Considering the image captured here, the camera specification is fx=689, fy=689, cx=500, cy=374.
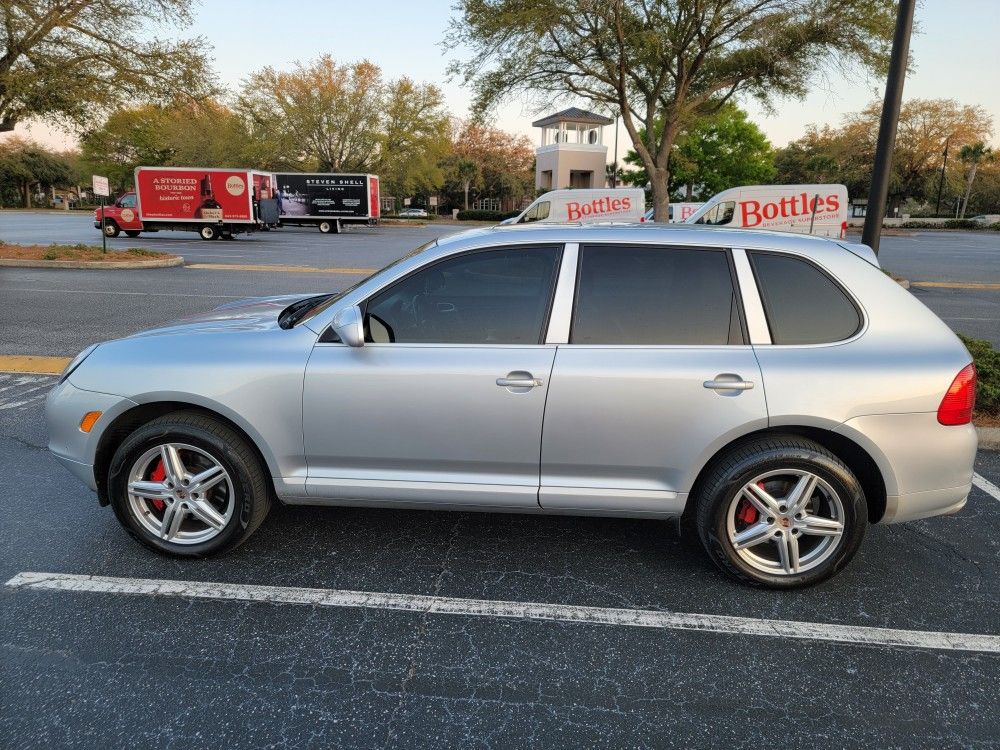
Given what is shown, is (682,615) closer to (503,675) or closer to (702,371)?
(503,675)

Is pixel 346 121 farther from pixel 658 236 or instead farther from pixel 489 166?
pixel 658 236

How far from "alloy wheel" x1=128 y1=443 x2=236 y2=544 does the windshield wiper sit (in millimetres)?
765

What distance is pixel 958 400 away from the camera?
10.0ft

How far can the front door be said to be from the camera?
3139 millimetres

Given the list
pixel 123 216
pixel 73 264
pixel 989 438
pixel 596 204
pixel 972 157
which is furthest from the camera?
pixel 972 157

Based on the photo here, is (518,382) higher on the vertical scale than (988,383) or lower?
higher

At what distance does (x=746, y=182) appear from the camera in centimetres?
5919

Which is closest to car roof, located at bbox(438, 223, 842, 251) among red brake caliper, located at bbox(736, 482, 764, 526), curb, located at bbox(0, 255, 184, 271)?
red brake caliper, located at bbox(736, 482, 764, 526)

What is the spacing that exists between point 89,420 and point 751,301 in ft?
10.5

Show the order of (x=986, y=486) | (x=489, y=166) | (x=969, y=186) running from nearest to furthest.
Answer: (x=986, y=486) < (x=969, y=186) < (x=489, y=166)

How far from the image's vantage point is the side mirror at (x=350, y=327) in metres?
3.13

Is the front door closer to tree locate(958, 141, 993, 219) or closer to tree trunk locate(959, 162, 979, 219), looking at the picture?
tree locate(958, 141, 993, 219)

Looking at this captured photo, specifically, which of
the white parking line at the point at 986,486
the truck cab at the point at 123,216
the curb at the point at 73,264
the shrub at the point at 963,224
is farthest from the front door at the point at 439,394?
the shrub at the point at 963,224

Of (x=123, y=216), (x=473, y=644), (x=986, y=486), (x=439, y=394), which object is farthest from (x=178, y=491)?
(x=123, y=216)
